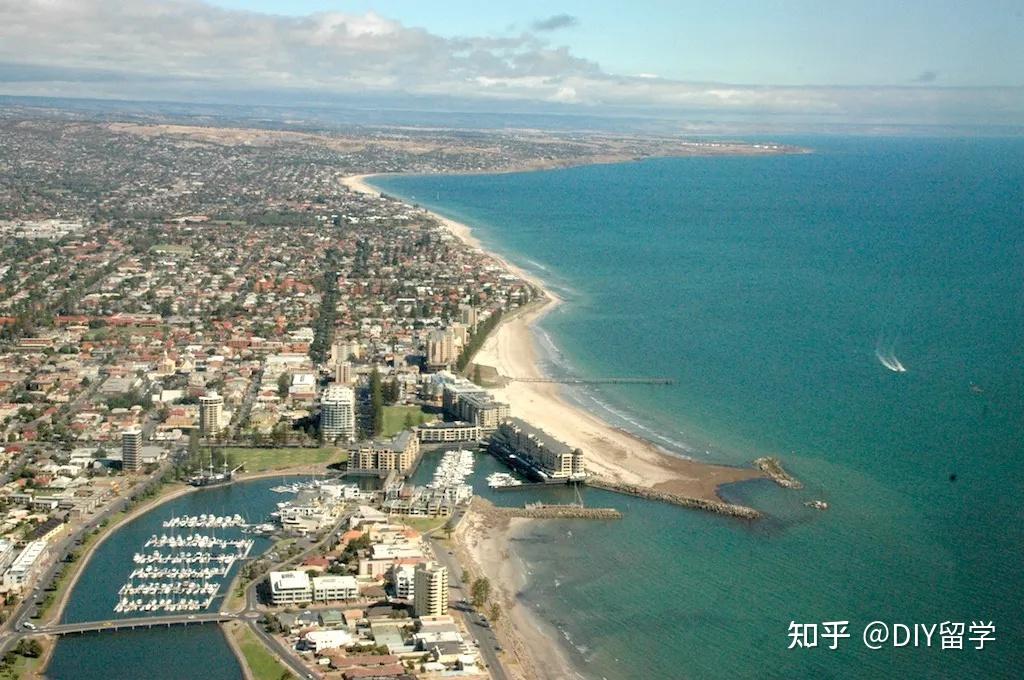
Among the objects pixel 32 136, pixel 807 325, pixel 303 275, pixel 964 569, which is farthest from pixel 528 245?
pixel 32 136

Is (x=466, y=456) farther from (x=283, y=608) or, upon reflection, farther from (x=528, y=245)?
(x=528, y=245)

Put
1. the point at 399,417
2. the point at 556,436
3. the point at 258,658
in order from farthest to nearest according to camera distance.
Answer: the point at 399,417, the point at 556,436, the point at 258,658

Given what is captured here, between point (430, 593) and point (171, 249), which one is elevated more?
point (430, 593)

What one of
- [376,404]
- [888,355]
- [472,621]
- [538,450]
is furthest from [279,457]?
[888,355]

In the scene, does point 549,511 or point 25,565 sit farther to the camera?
point 549,511
